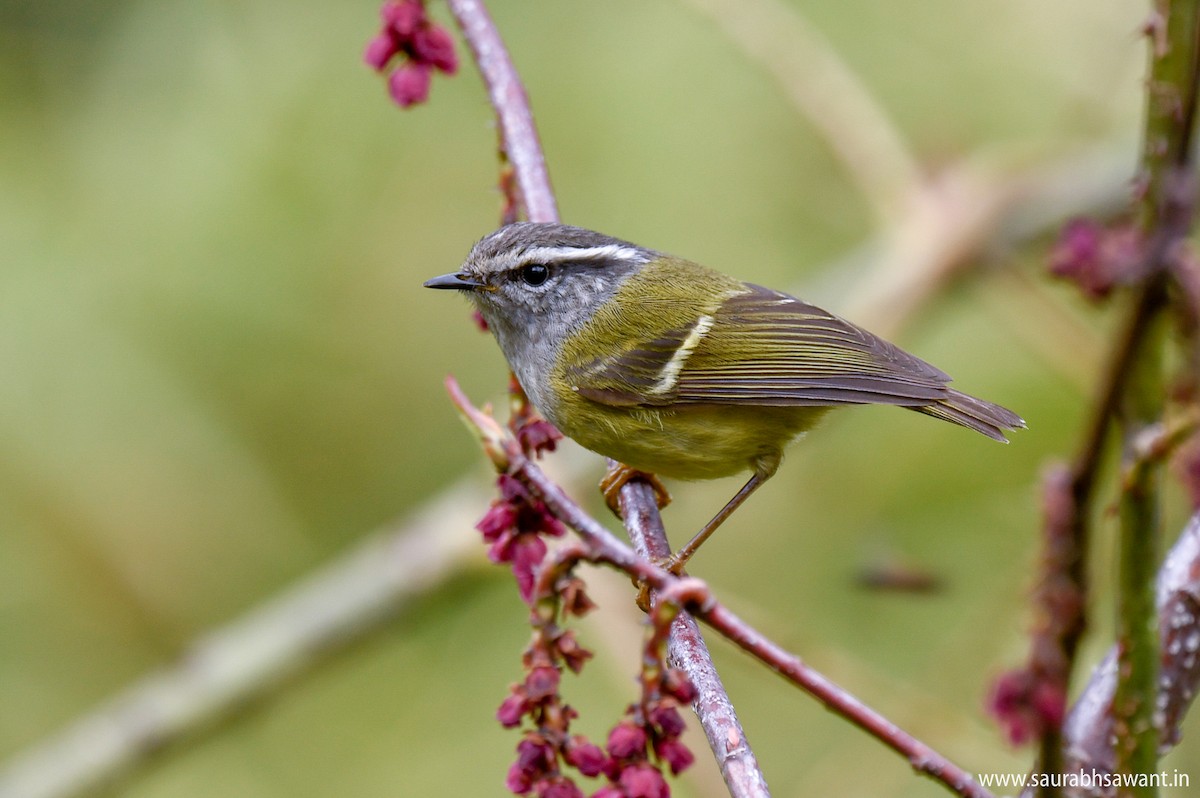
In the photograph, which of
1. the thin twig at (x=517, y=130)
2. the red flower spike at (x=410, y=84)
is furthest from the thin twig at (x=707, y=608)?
the red flower spike at (x=410, y=84)

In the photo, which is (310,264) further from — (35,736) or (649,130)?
(35,736)

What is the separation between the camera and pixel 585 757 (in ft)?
4.69

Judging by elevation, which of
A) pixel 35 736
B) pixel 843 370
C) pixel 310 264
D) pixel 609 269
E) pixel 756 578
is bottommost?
pixel 756 578

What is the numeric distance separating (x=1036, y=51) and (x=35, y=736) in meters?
5.46

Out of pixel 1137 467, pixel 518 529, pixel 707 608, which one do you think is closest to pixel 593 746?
pixel 707 608

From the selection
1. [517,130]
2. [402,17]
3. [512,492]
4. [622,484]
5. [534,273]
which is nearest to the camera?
[512,492]

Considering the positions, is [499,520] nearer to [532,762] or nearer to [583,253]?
[532,762]

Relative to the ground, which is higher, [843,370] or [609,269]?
[609,269]

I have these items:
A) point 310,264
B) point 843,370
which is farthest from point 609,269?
point 310,264

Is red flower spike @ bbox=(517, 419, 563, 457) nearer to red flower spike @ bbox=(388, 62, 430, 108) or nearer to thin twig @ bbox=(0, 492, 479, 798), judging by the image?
red flower spike @ bbox=(388, 62, 430, 108)

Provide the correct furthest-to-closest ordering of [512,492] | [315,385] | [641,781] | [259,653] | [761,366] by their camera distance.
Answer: [315,385] → [259,653] → [761,366] → [512,492] → [641,781]

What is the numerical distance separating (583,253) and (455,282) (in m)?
0.36

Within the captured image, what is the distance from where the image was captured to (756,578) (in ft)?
17.5

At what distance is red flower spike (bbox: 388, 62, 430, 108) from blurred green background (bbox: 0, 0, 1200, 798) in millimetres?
2458
